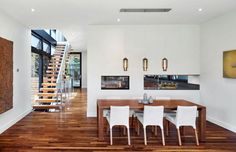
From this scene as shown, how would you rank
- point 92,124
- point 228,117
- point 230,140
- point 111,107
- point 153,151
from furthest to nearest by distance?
point 92,124
point 228,117
point 230,140
point 111,107
point 153,151

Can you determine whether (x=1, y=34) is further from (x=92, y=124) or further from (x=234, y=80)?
(x=234, y=80)

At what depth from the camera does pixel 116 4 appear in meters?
4.82

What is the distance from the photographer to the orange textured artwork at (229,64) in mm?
5273

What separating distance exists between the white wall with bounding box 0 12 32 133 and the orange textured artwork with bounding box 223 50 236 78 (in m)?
5.25

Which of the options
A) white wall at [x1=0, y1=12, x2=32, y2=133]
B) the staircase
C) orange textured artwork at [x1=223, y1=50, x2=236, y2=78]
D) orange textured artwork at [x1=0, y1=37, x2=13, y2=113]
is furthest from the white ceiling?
the staircase

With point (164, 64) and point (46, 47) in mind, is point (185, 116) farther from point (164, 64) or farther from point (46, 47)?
point (46, 47)

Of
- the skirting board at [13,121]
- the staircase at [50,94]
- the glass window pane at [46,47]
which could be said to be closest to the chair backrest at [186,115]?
the skirting board at [13,121]

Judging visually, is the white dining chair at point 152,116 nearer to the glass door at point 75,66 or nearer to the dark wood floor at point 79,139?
the dark wood floor at point 79,139

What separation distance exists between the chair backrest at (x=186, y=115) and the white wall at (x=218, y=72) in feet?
4.87

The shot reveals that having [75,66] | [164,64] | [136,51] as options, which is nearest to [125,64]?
[136,51]

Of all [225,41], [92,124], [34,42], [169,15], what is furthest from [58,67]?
[225,41]

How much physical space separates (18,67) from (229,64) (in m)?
5.52

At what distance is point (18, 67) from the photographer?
6520 mm

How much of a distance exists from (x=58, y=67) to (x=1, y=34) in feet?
18.5
